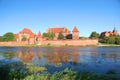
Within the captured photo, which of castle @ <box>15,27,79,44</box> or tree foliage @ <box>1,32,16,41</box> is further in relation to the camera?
tree foliage @ <box>1,32,16,41</box>

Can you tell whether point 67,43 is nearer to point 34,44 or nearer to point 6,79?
point 34,44

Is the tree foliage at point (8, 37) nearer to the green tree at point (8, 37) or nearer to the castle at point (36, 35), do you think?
the green tree at point (8, 37)

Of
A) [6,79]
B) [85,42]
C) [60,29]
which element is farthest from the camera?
[60,29]

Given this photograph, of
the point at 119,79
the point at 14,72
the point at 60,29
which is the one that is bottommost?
the point at 119,79

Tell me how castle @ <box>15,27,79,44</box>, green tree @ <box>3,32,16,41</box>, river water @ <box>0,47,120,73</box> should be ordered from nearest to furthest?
river water @ <box>0,47,120,73</box> → castle @ <box>15,27,79,44</box> → green tree @ <box>3,32,16,41</box>

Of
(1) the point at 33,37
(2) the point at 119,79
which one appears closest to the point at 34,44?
(1) the point at 33,37

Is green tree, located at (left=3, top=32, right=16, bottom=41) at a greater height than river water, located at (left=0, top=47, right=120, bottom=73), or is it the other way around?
green tree, located at (left=3, top=32, right=16, bottom=41)

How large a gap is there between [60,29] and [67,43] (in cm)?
2997

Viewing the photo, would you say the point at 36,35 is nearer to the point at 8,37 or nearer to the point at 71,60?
the point at 8,37


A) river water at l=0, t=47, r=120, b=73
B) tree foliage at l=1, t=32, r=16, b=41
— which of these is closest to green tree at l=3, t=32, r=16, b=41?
tree foliage at l=1, t=32, r=16, b=41

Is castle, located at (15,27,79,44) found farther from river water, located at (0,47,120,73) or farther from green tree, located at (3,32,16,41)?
river water, located at (0,47,120,73)

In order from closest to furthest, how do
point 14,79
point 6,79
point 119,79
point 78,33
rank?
point 14,79 < point 6,79 < point 119,79 < point 78,33

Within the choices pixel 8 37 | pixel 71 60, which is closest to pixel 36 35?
pixel 8 37

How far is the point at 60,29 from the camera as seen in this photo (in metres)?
111
